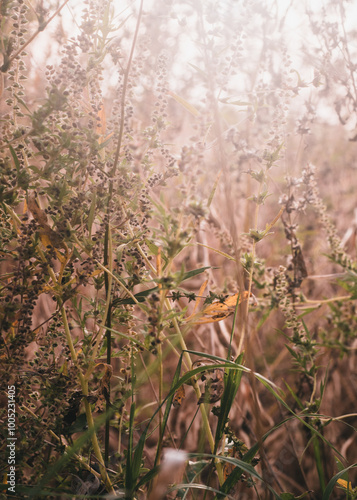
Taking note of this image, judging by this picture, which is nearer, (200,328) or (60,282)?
(60,282)

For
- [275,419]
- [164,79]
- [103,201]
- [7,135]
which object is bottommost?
[275,419]

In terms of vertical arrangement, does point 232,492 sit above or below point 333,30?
below

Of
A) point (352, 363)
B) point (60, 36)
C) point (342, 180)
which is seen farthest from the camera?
point (342, 180)

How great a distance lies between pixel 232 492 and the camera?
772mm

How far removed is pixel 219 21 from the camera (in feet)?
2.69

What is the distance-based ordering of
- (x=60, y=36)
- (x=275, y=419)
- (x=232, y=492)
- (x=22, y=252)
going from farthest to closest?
(x=275, y=419), (x=60, y=36), (x=232, y=492), (x=22, y=252)

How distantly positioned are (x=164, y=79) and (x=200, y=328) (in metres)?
0.89

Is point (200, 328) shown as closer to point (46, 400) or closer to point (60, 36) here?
point (46, 400)

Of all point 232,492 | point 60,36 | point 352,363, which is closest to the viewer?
point 232,492

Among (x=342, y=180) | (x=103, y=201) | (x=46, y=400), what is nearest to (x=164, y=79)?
(x=103, y=201)

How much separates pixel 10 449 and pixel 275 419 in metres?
1.00

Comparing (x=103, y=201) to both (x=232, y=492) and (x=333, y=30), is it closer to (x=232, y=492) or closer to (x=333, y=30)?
(x=232, y=492)

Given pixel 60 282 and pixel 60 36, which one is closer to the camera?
pixel 60 282

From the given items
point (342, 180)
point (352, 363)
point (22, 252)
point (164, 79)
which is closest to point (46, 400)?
point (22, 252)
